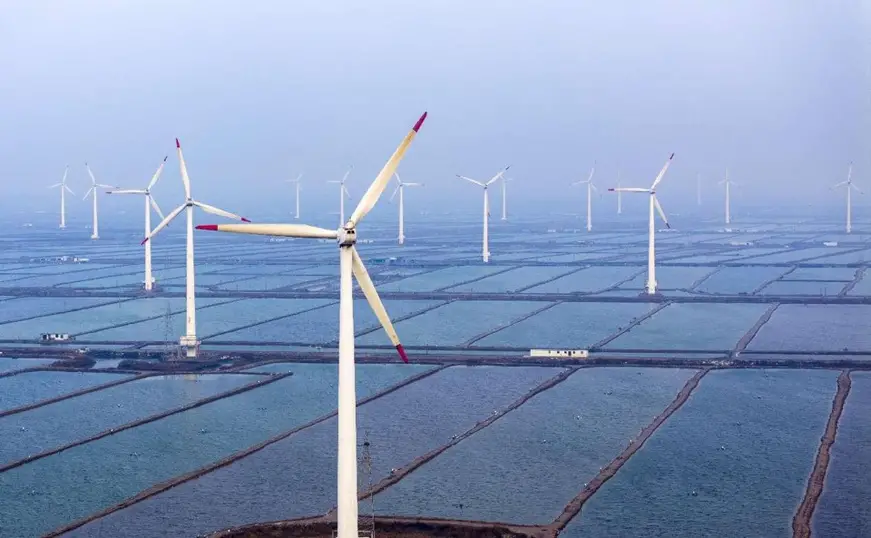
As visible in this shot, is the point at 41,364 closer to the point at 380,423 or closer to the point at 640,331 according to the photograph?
the point at 380,423

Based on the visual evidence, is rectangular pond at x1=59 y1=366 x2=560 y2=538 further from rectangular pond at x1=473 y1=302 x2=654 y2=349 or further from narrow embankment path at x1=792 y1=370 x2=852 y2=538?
narrow embankment path at x1=792 y1=370 x2=852 y2=538

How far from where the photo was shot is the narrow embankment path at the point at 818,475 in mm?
24475

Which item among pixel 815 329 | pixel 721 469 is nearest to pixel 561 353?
pixel 815 329

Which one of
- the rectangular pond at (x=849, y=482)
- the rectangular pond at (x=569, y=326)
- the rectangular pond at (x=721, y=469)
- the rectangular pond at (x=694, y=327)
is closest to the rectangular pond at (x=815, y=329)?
the rectangular pond at (x=694, y=327)

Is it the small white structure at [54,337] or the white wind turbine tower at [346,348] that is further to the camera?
the small white structure at [54,337]

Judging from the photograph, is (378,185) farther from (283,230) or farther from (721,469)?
(721,469)

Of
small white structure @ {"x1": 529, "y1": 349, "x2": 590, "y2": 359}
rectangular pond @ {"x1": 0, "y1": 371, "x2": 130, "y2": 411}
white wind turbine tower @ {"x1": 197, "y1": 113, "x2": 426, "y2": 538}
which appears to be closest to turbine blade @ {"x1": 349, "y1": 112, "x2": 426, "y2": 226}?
white wind turbine tower @ {"x1": 197, "y1": 113, "x2": 426, "y2": 538}

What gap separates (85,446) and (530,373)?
1688cm

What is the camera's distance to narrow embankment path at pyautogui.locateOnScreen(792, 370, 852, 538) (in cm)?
2448

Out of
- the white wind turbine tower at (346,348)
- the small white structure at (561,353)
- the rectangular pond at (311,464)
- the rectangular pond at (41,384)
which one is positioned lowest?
the rectangular pond at (311,464)

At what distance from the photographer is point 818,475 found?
28094mm

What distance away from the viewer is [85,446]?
32156mm

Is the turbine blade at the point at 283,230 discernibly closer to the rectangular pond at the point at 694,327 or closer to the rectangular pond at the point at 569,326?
the rectangular pond at the point at 569,326

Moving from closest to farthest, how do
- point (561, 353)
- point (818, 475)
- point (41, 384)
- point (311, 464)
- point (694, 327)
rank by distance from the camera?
point (818, 475)
point (311, 464)
point (41, 384)
point (561, 353)
point (694, 327)
